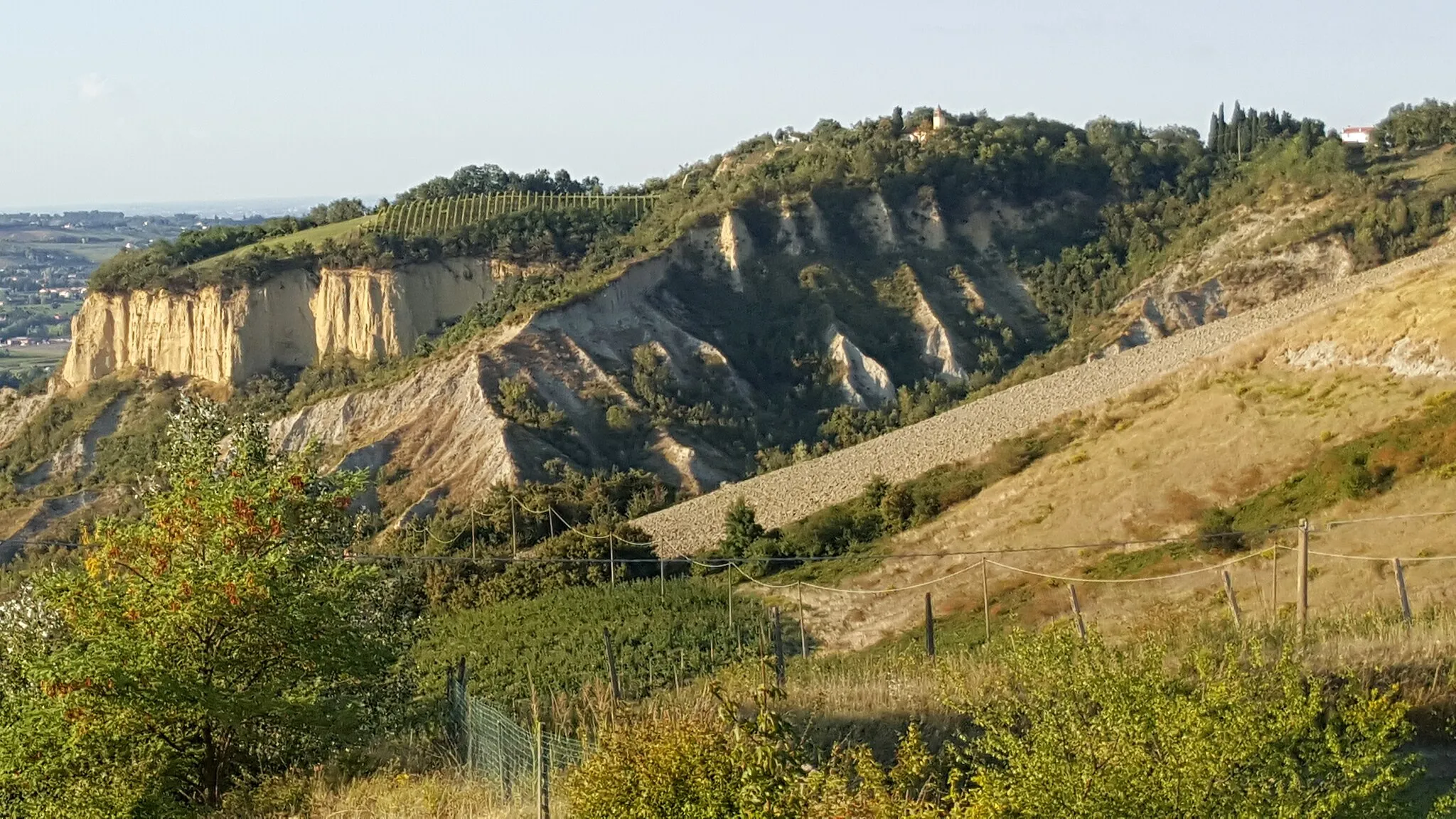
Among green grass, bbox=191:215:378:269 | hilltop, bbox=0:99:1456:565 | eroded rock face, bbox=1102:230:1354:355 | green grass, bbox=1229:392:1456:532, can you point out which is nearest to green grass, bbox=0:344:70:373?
green grass, bbox=191:215:378:269

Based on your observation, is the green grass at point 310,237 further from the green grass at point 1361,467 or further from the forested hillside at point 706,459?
the green grass at point 1361,467

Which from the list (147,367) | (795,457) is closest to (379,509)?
(795,457)

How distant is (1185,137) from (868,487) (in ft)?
185

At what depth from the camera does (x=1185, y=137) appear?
8831cm

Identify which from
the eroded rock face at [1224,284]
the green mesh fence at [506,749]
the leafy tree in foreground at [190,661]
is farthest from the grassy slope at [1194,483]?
the eroded rock face at [1224,284]

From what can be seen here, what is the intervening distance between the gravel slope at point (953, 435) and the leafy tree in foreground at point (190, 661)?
26.1m

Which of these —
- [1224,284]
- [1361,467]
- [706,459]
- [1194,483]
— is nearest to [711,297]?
[706,459]

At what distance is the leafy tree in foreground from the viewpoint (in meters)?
12.0

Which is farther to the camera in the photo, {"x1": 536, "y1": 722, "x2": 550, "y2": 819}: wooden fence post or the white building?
the white building

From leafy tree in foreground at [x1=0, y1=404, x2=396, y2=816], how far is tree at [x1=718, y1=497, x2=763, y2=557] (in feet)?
77.6

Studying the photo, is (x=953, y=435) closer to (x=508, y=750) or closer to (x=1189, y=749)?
(x=508, y=750)

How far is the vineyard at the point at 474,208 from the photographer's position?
77562mm

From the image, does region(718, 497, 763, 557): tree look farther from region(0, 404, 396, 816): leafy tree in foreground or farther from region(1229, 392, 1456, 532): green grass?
region(0, 404, 396, 816): leafy tree in foreground

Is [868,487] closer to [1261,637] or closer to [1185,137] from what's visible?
[1261,637]
